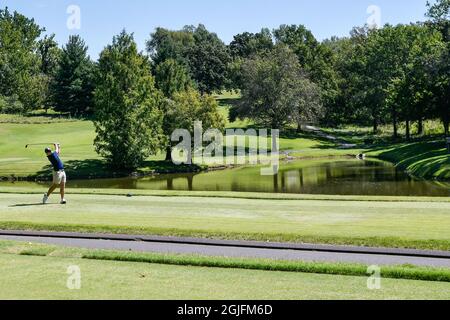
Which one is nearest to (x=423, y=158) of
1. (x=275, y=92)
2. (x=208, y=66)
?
(x=275, y=92)

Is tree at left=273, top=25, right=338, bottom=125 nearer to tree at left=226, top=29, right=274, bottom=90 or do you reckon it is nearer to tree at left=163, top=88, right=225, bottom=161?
tree at left=226, top=29, right=274, bottom=90

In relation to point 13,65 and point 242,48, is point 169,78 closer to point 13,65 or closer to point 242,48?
point 13,65

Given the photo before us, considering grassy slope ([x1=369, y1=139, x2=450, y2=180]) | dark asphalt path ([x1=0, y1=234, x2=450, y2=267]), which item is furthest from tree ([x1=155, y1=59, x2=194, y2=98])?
dark asphalt path ([x1=0, y1=234, x2=450, y2=267])

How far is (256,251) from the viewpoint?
15.6 m

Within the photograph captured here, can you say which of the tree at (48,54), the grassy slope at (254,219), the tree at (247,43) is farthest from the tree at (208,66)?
the grassy slope at (254,219)

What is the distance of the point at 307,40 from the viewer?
14525cm

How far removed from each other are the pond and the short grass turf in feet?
99.2

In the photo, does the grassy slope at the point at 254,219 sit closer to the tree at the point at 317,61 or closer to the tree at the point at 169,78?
the tree at the point at 169,78

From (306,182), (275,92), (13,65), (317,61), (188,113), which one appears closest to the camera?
(306,182)

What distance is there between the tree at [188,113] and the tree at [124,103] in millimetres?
6100

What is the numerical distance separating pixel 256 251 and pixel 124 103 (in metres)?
49.6

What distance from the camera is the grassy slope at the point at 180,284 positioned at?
10.6 metres

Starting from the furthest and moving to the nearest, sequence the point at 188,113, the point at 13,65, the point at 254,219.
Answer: the point at 13,65 → the point at 188,113 → the point at 254,219
